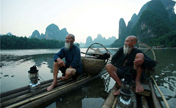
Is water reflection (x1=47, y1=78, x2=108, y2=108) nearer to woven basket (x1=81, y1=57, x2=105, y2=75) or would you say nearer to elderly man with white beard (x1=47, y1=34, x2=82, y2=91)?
elderly man with white beard (x1=47, y1=34, x2=82, y2=91)

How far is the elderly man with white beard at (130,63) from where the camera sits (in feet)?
6.10

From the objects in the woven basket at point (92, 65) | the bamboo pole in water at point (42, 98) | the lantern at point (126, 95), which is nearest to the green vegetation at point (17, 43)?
the woven basket at point (92, 65)

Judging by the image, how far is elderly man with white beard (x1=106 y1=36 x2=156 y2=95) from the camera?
1.86 meters

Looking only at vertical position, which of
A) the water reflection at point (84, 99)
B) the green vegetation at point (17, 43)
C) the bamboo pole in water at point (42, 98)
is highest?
the green vegetation at point (17, 43)

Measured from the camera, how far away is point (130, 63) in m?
2.20

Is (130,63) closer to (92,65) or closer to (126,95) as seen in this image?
(126,95)

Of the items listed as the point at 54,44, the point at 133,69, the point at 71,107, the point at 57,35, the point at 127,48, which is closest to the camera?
the point at 71,107

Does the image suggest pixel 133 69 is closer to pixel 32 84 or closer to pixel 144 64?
pixel 144 64

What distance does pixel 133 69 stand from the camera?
2.04 m

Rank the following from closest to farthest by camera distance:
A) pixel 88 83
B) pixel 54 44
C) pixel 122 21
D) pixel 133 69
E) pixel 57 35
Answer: pixel 133 69, pixel 88 83, pixel 54 44, pixel 122 21, pixel 57 35

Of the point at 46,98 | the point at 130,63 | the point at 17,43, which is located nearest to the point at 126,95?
the point at 130,63

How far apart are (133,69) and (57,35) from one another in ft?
552

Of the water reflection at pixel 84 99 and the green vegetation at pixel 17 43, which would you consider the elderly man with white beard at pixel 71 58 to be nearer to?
the water reflection at pixel 84 99

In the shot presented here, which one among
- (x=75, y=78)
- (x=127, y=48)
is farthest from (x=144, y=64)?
(x=75, y=78)
